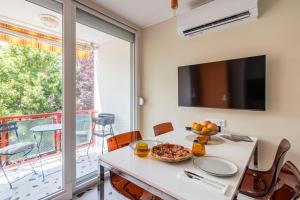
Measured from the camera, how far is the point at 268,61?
5.65ft

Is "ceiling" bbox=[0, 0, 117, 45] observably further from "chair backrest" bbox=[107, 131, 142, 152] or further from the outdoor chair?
"chair backrest" bbox=[107, 131, 142, 152]

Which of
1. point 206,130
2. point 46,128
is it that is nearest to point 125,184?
point 206,130

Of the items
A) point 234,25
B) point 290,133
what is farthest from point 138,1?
point 290,133

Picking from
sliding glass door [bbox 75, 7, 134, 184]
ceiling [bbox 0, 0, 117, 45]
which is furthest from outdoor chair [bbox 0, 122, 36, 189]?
ceiling [bbox 0, 0, 117, 45]

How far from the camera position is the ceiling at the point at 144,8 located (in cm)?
209

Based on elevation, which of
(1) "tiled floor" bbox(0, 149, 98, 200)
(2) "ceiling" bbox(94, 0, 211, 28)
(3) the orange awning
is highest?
(2) "ceiling" bbox(94, 0, 211, 28)

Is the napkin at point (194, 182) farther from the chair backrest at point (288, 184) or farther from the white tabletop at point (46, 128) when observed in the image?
the white tabletop at point (46, 128)

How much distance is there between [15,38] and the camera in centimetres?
195

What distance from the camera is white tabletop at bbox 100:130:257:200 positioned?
0.78 meters

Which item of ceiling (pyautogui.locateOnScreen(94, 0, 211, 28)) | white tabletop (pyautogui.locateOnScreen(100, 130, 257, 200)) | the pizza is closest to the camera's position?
white tabletop (pyautogui.locateOnScreen(100, 130, 257, 200))

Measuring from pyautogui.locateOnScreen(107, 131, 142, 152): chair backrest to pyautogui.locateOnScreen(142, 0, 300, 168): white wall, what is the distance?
102 centimetres

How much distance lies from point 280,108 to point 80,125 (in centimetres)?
256

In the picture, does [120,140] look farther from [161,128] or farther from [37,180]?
[37,180]

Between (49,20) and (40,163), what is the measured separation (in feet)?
6.81
